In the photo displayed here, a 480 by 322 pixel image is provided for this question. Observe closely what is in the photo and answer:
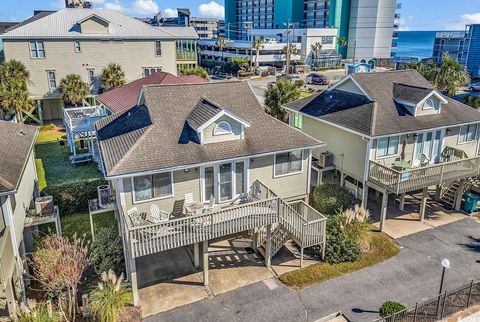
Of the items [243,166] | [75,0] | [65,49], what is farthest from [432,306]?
[75,0]

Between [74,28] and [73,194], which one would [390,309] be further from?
[74,28]

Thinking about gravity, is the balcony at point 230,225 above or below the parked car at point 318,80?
above

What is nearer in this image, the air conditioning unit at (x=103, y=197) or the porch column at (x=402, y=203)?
the air conditioning unit at (x=103, y=197)

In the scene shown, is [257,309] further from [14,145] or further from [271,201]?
[14,145]

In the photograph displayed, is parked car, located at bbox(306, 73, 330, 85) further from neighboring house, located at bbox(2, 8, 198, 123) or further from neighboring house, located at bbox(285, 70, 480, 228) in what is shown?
neighboring house, located at bbox(285, 70, 480, 228)

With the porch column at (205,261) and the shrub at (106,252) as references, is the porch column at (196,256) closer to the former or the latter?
the porch column at (205,261)

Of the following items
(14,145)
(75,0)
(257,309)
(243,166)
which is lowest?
(257,309)

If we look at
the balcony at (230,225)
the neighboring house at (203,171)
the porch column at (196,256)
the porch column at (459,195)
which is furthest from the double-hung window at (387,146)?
the porch column at (196,256)
